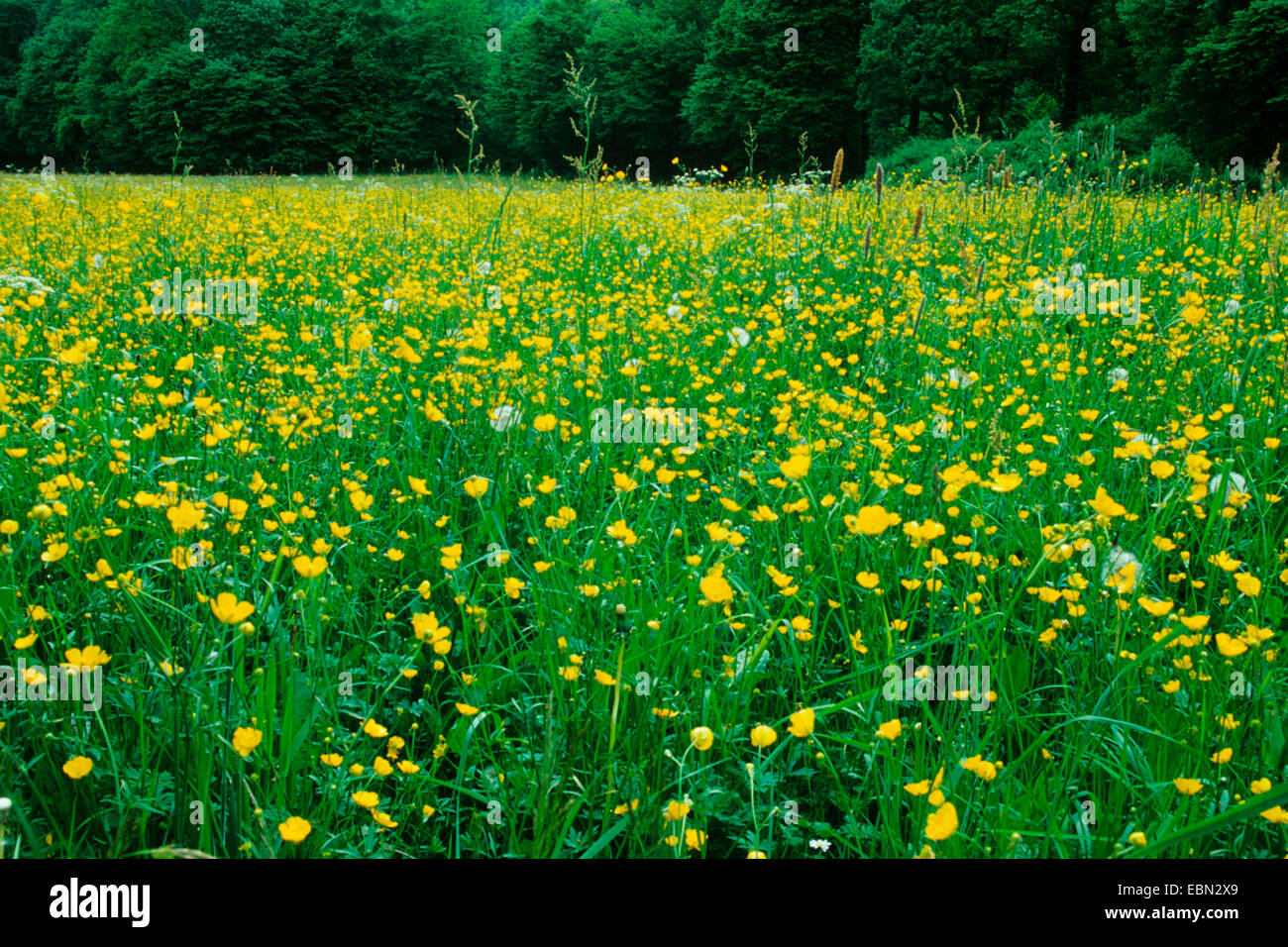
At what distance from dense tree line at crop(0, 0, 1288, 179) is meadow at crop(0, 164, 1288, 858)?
667 inches

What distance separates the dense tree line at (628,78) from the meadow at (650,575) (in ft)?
55.6

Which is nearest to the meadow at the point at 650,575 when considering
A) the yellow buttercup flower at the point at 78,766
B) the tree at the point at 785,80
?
the yellow buttercup flower at the point at 78,766

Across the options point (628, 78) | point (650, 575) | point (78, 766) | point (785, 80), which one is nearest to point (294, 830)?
point (78, 766)

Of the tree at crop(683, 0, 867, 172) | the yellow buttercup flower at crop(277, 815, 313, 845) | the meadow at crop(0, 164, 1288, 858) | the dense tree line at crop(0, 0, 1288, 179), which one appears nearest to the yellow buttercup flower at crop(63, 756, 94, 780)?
the meadow at crop(0, 164, 1288, 858)

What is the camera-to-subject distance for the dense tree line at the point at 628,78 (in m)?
17.6

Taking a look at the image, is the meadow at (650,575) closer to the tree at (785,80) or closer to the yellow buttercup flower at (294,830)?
the yellow buttercup flower at (294,830)

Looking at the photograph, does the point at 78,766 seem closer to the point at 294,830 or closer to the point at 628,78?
the point at 294,830

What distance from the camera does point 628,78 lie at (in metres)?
37.3

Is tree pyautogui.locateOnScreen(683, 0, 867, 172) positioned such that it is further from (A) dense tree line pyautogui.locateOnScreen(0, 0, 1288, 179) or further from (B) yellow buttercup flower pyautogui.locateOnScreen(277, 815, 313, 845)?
(B) yellow buttercup flower pyautogui.locateOnScreen(277, 815, 313, 845)

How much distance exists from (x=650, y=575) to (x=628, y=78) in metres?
39.9

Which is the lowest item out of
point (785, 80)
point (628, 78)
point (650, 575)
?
point (650, 575)

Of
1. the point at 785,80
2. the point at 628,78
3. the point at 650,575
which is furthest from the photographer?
the point at 628,78
